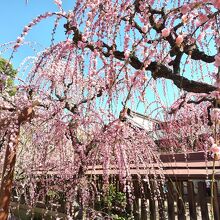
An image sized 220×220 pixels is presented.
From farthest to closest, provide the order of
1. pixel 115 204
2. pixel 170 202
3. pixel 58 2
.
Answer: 1. pixel 115 204
2. pixel 170 202
3. pixel 58 2

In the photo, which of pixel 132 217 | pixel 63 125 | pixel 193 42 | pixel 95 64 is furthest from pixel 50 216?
pixel 193 42

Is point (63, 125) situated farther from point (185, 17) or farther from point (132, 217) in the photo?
point (185, 17)

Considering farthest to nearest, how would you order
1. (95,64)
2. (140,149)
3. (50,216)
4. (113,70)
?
(50,216) → (140,149) → (95,64) → (113,70)

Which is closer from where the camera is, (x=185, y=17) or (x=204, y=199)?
(x=185, y=17)

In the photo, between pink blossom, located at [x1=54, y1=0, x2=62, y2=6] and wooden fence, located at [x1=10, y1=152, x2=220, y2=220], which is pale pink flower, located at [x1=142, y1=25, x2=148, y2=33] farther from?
wooden fence, located at [x1=10, y1=152, x2=220, y2=220]

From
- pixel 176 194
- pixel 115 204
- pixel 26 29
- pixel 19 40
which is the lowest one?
pixel 115 204

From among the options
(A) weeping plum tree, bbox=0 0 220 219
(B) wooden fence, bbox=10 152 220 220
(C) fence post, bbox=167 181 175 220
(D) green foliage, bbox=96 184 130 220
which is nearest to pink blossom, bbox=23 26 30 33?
(A) weeping plum tree, bbox=0 0 220 219

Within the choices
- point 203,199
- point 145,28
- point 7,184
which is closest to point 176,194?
point 203,199

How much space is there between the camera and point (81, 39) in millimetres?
1929

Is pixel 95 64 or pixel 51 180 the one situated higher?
pixel 95 64

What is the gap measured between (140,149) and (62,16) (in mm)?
1632

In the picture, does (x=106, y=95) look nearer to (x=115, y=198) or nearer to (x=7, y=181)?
(x=7, y=181)

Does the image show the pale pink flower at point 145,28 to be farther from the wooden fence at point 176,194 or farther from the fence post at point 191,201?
the fence post at point 191,201

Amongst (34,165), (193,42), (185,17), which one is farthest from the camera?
(34,165)
